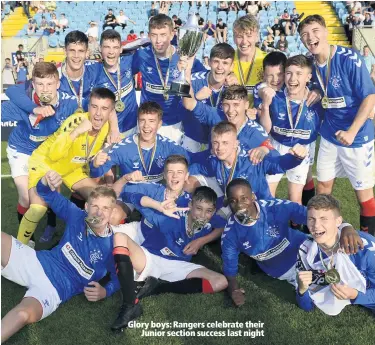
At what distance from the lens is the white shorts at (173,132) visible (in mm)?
5422

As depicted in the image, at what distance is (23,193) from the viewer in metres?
4.77

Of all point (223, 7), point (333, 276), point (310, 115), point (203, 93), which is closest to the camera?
point (333, 276)

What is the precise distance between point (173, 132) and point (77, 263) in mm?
2136

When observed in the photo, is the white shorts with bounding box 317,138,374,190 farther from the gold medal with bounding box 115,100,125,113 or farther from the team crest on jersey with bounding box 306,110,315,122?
the gold medal with bounding box 115,100,125,113

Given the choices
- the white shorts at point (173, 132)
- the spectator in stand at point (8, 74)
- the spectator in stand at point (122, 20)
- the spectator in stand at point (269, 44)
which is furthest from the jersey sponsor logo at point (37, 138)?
the spectator in stand at point (122, 20)

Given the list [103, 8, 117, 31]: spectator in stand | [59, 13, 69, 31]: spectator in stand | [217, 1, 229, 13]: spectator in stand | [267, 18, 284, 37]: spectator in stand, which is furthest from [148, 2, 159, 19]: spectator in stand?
[267, 18, 284, 37]: spectator in stand

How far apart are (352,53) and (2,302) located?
3655 mm

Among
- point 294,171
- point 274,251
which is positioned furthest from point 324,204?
point 294,171

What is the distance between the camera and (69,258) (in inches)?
151

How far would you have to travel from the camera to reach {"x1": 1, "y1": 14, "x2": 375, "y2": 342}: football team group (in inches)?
142

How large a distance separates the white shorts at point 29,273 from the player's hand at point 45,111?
1.21 meters

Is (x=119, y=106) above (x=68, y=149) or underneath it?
above

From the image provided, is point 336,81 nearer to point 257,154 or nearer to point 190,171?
point 257,154

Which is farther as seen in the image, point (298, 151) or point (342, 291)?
point (298, 151)
